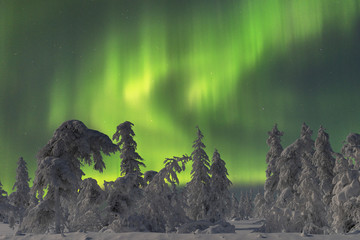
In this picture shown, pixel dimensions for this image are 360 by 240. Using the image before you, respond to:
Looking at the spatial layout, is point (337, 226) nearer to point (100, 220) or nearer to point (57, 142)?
point (100, 220)

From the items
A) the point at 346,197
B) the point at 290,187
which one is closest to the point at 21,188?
the point at 290,187

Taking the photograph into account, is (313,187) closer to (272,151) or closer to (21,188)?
(272,151)

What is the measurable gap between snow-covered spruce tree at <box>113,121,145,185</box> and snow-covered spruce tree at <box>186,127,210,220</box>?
30.8 ft

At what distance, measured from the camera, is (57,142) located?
1814 cm

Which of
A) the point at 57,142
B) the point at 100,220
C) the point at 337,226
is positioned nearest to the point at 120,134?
the point at 100,220

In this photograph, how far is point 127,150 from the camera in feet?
110

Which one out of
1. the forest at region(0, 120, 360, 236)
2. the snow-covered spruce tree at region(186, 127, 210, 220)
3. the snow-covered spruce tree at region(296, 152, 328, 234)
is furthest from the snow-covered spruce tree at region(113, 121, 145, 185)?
the snow-covered spruce tree at region(296, 152, 328, 234)

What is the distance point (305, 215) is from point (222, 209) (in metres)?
15.0

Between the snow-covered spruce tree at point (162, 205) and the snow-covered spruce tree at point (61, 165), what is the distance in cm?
317

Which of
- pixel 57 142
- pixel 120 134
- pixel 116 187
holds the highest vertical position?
pixel 120 134

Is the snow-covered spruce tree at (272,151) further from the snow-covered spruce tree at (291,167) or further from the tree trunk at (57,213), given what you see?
the tree trunk at (57,213)

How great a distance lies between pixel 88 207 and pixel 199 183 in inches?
913

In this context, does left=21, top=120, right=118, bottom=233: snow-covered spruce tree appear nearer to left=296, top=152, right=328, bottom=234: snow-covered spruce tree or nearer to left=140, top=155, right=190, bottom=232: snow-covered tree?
left=140, top=155, right=190, bottom=232: snow-covered tree

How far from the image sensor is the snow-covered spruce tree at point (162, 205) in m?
20.2
